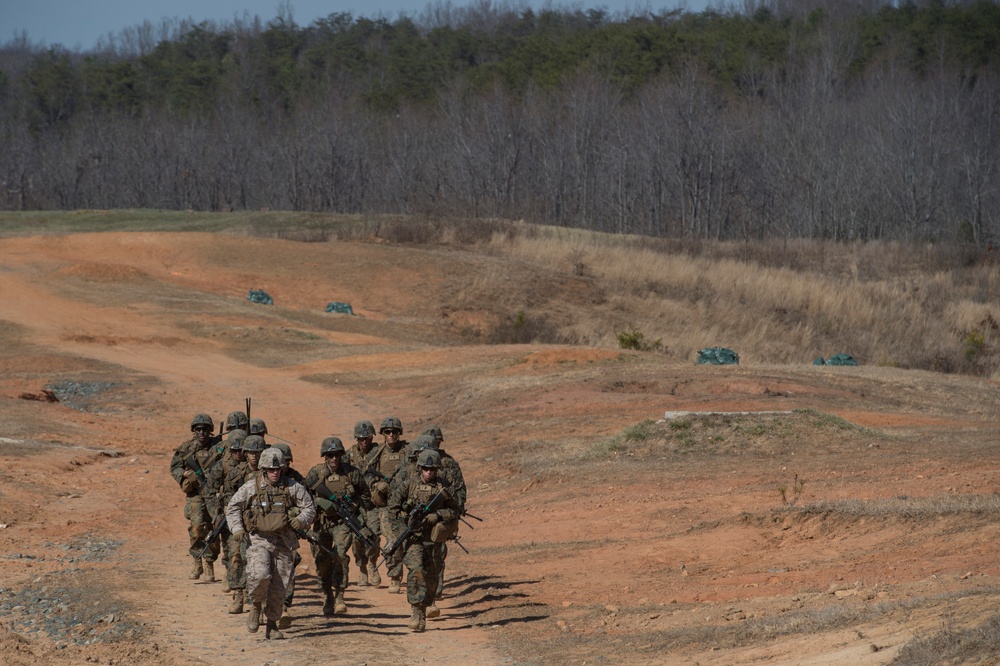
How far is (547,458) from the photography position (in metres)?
20.5

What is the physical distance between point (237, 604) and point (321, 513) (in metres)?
1.19

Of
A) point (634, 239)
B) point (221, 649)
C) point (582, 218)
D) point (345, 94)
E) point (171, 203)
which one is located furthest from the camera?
point (345, 94)

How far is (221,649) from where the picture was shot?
1069 centimetres

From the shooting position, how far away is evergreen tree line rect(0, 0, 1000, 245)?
8031cm

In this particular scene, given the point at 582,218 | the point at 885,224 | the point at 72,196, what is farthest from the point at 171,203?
the point at 885,224

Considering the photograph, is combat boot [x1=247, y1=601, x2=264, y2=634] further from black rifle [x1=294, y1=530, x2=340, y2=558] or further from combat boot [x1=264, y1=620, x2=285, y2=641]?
black rifle [x1=294, y1=530, x2=340, y2=558]

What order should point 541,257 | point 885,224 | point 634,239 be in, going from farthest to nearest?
point 885,224 < point 634,239 < point 541,257

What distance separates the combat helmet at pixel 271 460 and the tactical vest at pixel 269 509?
0.60ft

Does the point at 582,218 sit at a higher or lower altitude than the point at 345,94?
lower

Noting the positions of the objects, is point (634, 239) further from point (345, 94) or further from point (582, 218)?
point (345, 94)

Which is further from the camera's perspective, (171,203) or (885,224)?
(171,203)

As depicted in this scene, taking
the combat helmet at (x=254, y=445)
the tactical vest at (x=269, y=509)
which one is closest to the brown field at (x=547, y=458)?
the tactical vest at (x=269, y=509)

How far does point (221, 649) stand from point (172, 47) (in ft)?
497

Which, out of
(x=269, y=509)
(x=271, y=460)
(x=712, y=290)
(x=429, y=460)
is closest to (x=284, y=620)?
(x=269, y=509)
